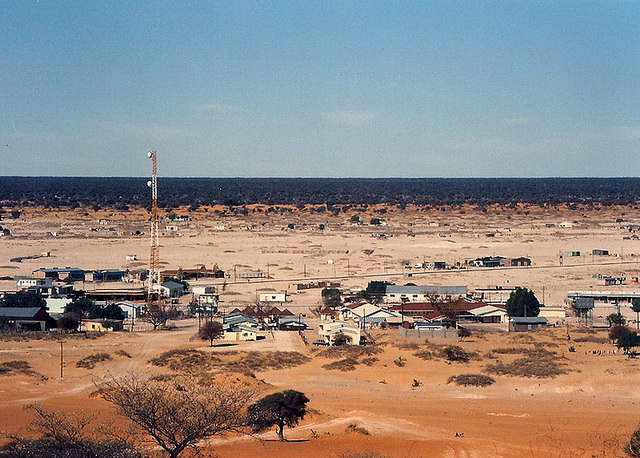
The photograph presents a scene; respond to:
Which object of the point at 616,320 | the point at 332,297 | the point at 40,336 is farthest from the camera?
the point at 332,297

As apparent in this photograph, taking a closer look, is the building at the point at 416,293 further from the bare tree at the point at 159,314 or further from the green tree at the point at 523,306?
the bare tree at the point at 159,314

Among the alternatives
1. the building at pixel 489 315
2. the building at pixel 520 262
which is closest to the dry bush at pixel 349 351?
the building at pixel 489 315

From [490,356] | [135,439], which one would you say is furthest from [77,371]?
[490,356]

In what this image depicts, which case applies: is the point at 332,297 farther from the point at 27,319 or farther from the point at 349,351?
the point at 27,319

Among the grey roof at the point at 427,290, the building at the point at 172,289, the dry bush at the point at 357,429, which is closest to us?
the dry bush at the point at 357,429

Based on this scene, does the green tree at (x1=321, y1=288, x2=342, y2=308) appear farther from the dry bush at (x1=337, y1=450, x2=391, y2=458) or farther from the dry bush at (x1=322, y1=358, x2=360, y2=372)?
the dry bush at (x1=337, y1=450, x2=391, y2=458)

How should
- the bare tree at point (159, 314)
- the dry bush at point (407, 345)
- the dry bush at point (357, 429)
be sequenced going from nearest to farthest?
the dry bush at point (357, 429)
the dry bush at point (407, 345)
the bare tree at point (159, 314)

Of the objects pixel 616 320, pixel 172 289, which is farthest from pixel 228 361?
pixel 172 289

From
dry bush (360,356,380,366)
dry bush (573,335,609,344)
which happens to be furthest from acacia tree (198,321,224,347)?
dry bush (573,335,609,344)
